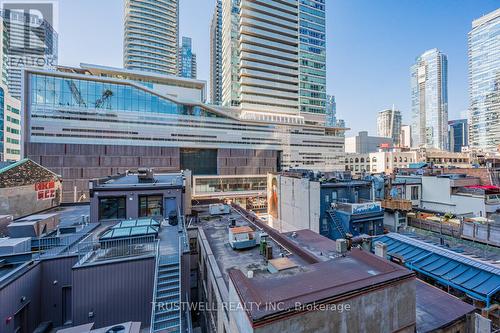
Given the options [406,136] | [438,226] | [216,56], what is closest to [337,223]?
[438,226]

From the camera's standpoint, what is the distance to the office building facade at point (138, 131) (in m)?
53.0

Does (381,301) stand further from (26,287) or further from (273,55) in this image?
(273,55)

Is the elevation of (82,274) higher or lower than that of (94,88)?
lower

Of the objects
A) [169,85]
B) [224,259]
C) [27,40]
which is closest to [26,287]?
[224,259]

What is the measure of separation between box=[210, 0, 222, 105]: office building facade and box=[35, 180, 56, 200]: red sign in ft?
377

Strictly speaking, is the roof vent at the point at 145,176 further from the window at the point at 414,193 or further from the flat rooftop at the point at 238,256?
the window at the point at 414,193

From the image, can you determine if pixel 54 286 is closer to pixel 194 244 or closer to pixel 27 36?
pixel 194 244

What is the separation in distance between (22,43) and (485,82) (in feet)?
890

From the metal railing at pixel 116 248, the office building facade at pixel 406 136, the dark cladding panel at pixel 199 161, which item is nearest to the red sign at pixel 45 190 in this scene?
the metal railing at pixel 116 248

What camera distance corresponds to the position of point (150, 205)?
2028 cm

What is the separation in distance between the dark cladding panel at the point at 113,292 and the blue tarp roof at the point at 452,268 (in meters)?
13.1

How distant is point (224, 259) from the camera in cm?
1212

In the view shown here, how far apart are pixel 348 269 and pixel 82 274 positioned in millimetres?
10646

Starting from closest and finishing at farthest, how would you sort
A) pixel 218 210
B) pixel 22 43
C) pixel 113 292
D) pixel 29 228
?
1. pixel 113 292
2. pixel 29 228
3. pixel 218 210
4. pixel 22 43
